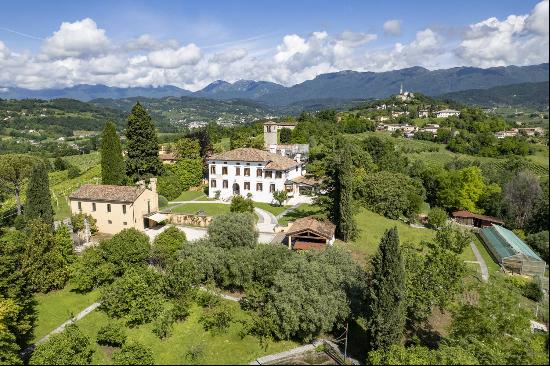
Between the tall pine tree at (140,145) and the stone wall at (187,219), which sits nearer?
the stone wall at (187,219)

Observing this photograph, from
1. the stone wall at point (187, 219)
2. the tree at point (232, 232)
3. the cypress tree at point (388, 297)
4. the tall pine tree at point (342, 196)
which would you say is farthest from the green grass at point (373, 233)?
the stone wall at point (187, 219)

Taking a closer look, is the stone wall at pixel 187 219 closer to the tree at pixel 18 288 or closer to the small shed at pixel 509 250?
the tree at pixel 18 288

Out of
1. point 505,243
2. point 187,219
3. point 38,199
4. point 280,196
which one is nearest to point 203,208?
point 187,219

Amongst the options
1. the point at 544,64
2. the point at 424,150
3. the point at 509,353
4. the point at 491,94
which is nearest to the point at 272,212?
the point at 509,353

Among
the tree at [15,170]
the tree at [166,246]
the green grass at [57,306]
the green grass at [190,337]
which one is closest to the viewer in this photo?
the green grass at [190,337]

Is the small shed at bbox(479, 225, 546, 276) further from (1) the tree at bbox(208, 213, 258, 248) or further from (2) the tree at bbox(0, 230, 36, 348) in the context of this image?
(2) the tree at bbox(0, 230, 36, 348)

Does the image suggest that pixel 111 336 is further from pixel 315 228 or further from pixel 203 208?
pixel 203 208
